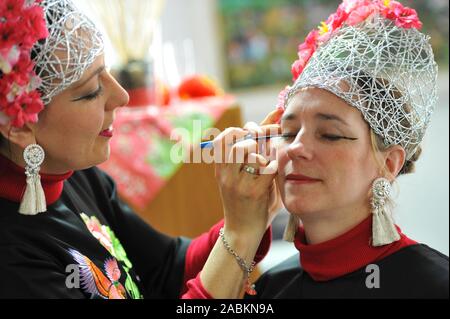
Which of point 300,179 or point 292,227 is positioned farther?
point 292,227

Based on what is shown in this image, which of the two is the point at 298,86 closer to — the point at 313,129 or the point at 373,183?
the point at 313,129

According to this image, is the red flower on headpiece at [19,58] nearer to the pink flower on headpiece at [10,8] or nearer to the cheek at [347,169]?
the pink flower on headpiece at [10,8]

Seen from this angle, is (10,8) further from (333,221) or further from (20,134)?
(333,221)

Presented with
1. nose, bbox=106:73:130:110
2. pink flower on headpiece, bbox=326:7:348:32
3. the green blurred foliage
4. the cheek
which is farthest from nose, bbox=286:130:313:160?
the green blurred foliage

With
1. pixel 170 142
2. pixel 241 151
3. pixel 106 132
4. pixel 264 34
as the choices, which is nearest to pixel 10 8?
pixel 106 132

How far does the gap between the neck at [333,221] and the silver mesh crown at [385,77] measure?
16cm

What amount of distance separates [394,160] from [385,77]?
0.18 m

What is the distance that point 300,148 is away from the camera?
126 cm

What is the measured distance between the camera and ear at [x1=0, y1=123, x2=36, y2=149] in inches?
49.6

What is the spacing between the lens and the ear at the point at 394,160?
1.31m

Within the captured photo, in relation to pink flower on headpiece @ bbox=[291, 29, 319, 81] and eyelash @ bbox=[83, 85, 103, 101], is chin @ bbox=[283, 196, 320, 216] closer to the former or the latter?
pink flower on headpiece @ bbox=[291, 29, 319, 81]

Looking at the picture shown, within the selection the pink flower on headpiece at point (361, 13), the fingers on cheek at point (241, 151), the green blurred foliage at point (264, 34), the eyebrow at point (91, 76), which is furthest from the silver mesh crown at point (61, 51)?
the green blurred foliage at point (264, 34)
